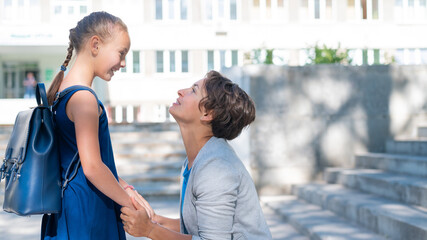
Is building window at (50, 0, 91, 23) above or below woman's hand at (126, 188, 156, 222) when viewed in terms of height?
above

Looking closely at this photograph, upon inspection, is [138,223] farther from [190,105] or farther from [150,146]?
[150,146]

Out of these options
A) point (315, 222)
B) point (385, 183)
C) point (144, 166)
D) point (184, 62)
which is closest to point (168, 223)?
point (315, 222)

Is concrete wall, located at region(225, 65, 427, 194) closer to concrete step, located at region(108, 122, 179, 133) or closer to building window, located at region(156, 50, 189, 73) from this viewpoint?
concrete step, located at region(108, 122, 179, 133)

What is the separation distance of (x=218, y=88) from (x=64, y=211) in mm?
779

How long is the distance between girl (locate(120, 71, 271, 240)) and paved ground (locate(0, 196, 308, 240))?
3495 mm

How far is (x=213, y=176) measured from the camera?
1823mm

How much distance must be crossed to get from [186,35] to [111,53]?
33493 mm

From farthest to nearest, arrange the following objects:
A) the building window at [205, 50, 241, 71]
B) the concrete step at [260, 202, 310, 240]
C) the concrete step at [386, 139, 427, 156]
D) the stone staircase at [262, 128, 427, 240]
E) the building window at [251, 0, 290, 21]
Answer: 1. the building window at [251, 0, 290, 21]
2. the building window at [205, 50, 241, 71]
3. the concrete step at [386, 139, 427, 156]
4. the concrete step at [260, 202, 310, 240]
5. the stone staircase at [262, 128, 427, 240]

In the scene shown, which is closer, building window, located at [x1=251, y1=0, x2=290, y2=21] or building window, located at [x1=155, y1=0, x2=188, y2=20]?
building window, located at [x1=155, y1=0, x2=188, y2=20]

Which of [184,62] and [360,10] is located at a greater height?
[360,10]

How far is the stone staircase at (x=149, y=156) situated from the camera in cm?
891

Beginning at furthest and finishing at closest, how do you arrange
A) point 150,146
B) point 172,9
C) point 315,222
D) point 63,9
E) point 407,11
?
1. point 407,11
2. point 172,9
3. point 63,9
4. point 150,146
5. point 315,222

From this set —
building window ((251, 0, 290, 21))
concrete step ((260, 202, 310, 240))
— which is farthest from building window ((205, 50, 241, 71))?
concrete step ((260, 202, 310, 240))

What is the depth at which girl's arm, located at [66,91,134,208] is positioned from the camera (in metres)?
2.09
